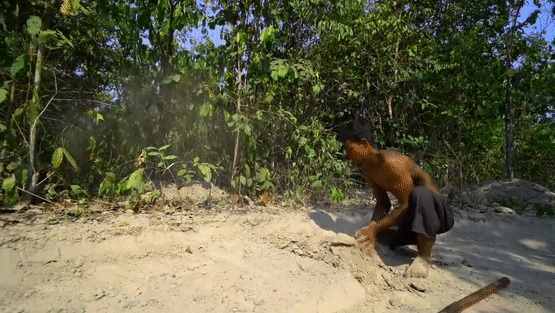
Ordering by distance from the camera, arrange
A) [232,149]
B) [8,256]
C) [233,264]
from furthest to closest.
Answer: [232,149]
[233,264]
[8,256]

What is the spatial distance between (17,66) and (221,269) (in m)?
1.87

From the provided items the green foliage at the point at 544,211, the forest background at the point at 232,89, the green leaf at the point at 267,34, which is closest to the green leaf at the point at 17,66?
the forest background at the point at 232,89

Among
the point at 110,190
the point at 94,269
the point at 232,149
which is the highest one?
the point at 232,149

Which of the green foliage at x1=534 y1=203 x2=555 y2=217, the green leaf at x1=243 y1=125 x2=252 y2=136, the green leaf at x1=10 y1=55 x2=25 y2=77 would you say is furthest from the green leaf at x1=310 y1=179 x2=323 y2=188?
the green foliage at x1=534 y1=203 x2=555 y2=217

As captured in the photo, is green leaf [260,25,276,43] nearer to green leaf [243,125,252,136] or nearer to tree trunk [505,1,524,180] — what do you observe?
green leaf [243,125,252,136]

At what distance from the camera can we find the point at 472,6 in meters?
7.47

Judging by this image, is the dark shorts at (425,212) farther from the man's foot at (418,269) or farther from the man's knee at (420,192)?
the man's foot at (418,269)

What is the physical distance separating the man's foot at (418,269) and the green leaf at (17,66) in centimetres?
295

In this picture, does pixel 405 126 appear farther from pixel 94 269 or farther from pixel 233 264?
pixel 94 269

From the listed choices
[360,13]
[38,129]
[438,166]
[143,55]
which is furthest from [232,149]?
[360,13]

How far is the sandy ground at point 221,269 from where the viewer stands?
2.21 m

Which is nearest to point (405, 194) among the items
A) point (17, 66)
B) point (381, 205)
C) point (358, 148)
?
point (381, 205)

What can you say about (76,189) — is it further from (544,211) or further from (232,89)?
(544,211)

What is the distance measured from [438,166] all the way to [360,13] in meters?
2.58
